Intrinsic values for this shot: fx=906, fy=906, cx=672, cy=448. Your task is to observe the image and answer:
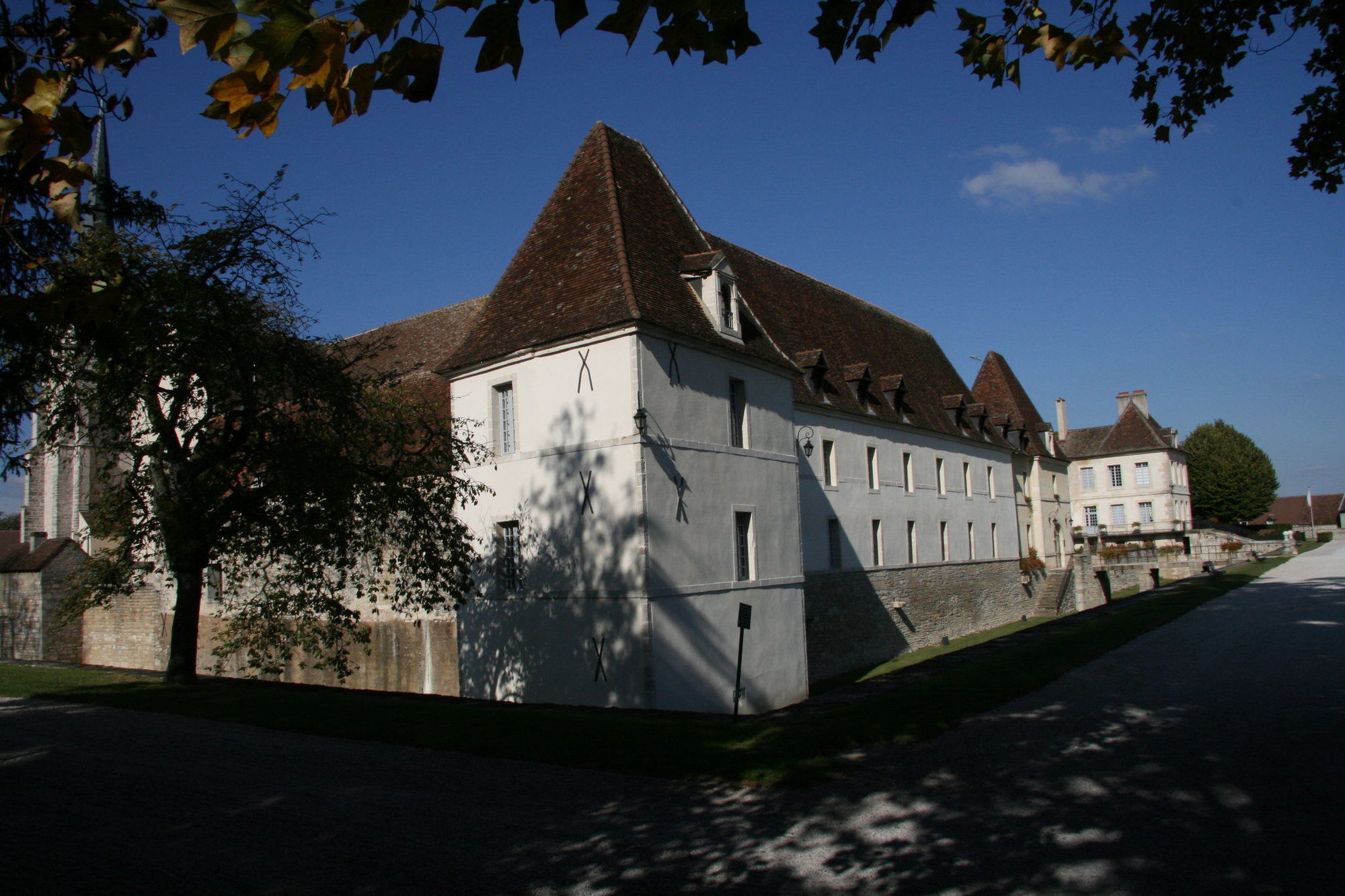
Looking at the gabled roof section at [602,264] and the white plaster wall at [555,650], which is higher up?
the gabled roof section at [602,264]

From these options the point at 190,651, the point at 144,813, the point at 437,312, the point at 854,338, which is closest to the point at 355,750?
the point at 144,813

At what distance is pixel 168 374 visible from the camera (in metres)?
13.6

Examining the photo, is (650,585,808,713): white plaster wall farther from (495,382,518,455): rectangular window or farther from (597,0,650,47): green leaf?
(597,0,650,47): green leaf

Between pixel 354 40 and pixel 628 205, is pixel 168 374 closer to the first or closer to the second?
pixel 628 205

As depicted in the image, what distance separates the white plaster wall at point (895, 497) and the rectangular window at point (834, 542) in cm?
19

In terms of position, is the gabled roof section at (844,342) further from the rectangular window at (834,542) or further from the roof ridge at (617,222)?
the roof ridge at (617,222)

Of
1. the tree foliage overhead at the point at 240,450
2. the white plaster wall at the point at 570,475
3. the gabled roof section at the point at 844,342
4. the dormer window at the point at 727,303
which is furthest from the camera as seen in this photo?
the gabled roof section at the point at 844,342

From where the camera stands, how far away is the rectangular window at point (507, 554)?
691 inches

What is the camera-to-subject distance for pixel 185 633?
1608cm

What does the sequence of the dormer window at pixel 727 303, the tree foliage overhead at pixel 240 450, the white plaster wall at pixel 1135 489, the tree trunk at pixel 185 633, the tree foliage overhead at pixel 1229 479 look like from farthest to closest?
the tree foliage overhead at pixel 1229 479 < the white plaster wall at pixel 1135 489 < the dormer window at pixel 727 303 < the tree trunk at pixel 185 633 < the tree foliage overhead at pixel 240 450

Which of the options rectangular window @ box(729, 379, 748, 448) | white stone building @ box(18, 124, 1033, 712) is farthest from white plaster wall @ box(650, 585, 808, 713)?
rectangular window @ box(729, 379, 748, 448)

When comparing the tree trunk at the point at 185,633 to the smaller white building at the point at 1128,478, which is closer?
the tree trunk at the point at 185,633

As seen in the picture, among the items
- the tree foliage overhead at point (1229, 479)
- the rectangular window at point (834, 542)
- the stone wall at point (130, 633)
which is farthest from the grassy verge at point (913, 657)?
the tree foliage overhead at point (1229, 479)

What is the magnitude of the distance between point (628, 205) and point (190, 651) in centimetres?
1196
